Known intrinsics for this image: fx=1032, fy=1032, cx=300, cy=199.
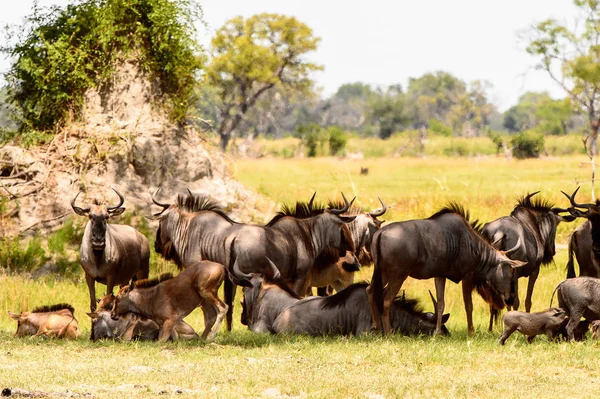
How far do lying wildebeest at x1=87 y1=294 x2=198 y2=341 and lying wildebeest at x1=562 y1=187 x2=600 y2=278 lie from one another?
4.81 meters

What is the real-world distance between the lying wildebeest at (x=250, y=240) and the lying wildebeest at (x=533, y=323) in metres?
2.82

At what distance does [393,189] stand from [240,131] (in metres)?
47.6

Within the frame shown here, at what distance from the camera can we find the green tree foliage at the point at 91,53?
1756 cm

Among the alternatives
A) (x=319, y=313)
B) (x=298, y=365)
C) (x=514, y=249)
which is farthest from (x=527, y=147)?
(x=298, y=365)

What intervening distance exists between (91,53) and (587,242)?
30.3 ft

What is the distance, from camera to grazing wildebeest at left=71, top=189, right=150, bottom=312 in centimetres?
1212

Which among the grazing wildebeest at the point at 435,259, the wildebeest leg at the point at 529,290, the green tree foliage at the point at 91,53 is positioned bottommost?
the wildebeest leg at the point at 529,290

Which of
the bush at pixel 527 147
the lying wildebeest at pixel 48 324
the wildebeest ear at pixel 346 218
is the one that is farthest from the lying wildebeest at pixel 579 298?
the bush at pixel 527 147

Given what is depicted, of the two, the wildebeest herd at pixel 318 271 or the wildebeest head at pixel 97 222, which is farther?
the wildebeest head at pixel 97 222

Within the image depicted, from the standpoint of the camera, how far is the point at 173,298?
1049 centimetres

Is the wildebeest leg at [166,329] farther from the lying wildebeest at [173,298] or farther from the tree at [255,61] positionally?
the tree at [255,61]

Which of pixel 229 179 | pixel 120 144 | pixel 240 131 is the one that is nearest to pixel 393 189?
pixel 229 179

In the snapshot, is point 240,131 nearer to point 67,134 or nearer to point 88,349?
point 67,134

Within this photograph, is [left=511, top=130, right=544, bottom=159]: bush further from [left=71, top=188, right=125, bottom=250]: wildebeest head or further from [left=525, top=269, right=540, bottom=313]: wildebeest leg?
[left=71, top=188, right=125, bottom=250]: wildebeest head
